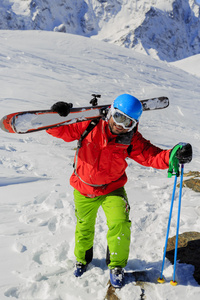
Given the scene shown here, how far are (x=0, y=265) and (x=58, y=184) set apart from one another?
6.86 ft

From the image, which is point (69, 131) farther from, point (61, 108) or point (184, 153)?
point (184, 153)

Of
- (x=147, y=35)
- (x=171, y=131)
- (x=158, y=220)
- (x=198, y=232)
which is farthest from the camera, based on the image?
(x=147, y=35)

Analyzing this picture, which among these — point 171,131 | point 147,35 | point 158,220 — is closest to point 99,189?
point 158,220

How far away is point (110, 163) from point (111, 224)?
0.58 meters

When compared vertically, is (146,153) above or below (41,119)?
below

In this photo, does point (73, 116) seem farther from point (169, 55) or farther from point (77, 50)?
point (169, 55)

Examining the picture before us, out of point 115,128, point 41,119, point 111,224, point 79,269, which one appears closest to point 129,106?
point 115,128

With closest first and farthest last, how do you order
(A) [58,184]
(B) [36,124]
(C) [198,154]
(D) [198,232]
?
(B) [36,124] < (D) [198,232] < (A) [58,184] < (C) [198,154]

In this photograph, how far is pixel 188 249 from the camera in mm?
3008

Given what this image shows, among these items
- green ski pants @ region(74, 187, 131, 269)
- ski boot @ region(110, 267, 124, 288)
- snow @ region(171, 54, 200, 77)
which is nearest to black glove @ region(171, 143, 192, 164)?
green ski pants @ region(74, 187, 131, 269)

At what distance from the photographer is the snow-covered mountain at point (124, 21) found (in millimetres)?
130875

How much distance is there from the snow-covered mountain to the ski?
139m

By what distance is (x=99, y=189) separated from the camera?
2.63 metres

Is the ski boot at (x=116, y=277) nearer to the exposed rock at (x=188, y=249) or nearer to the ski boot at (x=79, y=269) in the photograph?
the ski boot at (x=79, y=269)
